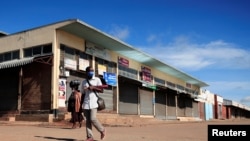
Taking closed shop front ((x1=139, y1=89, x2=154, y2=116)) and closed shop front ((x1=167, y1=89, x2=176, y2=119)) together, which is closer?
closed shop front ((x1=139, y1=89, x2=154, y2=116))

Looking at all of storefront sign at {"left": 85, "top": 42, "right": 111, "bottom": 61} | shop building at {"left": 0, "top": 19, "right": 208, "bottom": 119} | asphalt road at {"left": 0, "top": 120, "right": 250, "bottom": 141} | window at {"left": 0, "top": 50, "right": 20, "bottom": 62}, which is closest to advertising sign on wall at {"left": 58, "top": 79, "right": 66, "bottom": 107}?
shop building at {"left": 0, "top": 19, "right": 208, "bottom": 119}

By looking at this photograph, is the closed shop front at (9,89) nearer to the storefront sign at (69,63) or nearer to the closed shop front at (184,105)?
the storefront sign at (69,63)

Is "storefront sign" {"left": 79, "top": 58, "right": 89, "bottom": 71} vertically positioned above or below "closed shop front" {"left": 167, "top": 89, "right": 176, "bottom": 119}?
above

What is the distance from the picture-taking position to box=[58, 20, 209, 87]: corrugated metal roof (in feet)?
72.3

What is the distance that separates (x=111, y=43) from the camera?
25.8 meters

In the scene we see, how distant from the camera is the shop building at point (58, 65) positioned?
21.2 meters

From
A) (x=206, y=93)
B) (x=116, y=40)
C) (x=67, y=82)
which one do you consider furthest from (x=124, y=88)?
(x=206, y=93)

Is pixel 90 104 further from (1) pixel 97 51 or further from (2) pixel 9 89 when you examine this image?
(1) pixel 97 51

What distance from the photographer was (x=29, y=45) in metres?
22.5

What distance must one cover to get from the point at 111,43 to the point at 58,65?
559 centimetres

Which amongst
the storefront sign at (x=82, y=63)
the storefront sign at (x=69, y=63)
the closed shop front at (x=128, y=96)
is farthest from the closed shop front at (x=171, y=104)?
the storefront sign at (x=69, y=63)

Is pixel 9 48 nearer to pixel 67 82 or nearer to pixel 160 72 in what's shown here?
pixel 67 82

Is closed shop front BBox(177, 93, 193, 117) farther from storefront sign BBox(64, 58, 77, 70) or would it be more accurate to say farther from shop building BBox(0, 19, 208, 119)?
storefront sign BBox(64, 58, 77, 70)

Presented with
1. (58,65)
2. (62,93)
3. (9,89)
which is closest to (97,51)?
(58,65)
